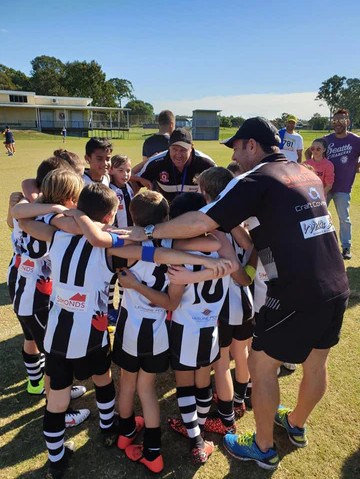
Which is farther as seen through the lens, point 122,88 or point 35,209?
point 122,88

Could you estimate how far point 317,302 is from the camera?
2.27m

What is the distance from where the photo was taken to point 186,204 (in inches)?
98.8

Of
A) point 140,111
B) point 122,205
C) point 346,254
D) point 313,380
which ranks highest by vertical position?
point 140,111

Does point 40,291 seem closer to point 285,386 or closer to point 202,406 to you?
point 202,406

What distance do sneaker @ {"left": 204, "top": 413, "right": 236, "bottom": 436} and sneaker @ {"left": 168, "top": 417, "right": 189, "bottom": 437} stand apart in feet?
0.68

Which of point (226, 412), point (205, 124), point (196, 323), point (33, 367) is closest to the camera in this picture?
point (196, 323)

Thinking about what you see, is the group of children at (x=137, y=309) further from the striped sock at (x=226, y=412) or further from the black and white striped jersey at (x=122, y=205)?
the black and white striped jersey at (x=122, y=205)

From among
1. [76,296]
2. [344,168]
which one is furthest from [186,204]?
[344,168]

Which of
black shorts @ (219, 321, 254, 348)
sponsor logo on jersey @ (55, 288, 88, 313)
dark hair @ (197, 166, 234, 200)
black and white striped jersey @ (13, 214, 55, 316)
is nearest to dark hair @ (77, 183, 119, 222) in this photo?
sponsor logo on jersey @ (55, 288, 88, 313)

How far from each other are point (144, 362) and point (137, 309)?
1.31 feet

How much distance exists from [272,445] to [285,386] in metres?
0.99

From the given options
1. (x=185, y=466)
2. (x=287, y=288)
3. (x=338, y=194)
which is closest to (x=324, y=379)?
(x=287, y=288)

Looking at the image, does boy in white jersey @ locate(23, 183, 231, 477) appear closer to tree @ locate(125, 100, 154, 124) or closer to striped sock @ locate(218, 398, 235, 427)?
striped sock @ locate(218, 398, 235, 427)

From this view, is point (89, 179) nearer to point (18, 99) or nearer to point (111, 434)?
point (111, 434)
